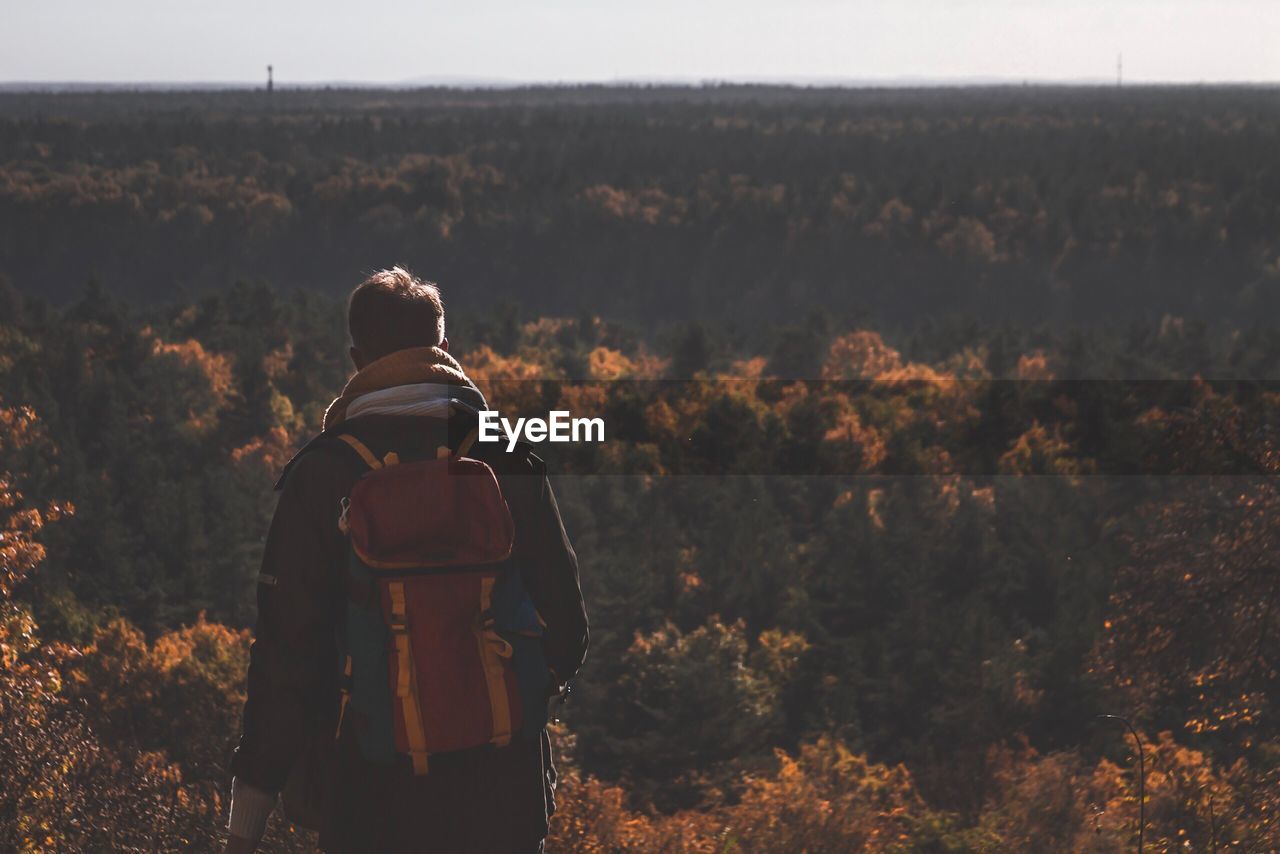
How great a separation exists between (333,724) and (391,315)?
1.39 m

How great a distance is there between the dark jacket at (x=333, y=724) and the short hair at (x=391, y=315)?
0.85ft

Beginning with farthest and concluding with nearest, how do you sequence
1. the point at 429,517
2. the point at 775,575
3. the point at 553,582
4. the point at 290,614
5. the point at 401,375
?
the point at 775,575 → the point at 553,582 → the point at 401,375 → the point at 290,614 → the point at 429,517

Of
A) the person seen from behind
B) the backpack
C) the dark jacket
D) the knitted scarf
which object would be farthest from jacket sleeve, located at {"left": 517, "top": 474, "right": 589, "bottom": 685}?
the knitted scarf

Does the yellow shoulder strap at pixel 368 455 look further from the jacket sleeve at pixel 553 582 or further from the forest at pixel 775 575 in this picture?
the forest at pixel 775 575

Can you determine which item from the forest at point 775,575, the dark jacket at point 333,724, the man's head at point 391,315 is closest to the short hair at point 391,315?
the man's head at point 391,315

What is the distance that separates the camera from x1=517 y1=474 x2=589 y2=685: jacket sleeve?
515 cm

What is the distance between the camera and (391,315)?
4.99 m

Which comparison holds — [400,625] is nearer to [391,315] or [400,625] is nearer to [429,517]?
[429,517]

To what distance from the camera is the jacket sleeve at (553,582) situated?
5.15 meters

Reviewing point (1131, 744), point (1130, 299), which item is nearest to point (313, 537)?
point (1131, 744)

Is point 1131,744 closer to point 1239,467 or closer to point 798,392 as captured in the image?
point 1239,467

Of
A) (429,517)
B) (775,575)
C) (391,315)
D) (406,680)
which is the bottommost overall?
(775,575)

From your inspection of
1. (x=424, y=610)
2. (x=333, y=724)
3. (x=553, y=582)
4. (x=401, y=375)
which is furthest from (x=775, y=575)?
(x=424, y=610)

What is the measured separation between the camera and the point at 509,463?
16.8ft
